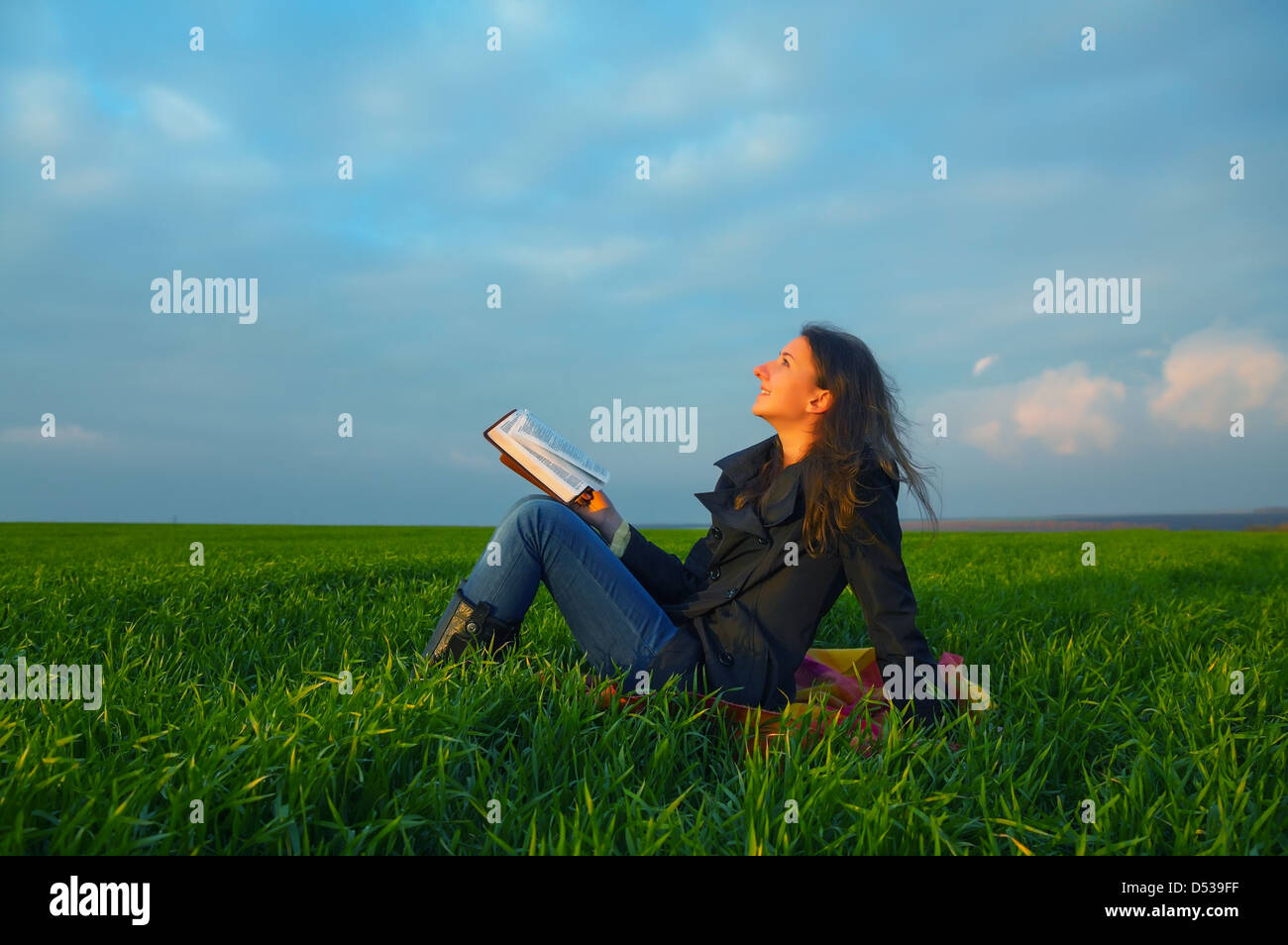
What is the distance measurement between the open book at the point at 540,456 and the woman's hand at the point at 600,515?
0.60ft


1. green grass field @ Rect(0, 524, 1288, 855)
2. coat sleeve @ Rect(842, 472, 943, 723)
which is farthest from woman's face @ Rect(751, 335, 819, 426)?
green grass field @ Rect(0, 524, 1288, 855)

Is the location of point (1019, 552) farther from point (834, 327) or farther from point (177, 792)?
point (177, 792)

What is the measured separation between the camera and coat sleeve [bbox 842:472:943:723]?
2855 mm

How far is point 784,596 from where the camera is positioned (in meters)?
3.14

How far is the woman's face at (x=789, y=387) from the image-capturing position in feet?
11.1

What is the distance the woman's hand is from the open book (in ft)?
0.60

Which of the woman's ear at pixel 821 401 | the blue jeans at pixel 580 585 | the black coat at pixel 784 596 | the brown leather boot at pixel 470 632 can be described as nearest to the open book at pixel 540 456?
the blue jeans at pixel 580 585

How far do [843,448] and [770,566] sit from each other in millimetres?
606

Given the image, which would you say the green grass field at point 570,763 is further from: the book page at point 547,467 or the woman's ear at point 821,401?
the woman's ear at point 821,401

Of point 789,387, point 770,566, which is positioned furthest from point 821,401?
point 770,566

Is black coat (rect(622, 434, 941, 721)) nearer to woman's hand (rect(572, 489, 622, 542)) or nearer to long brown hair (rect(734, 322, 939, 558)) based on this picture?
long brown hair (rect(734, 322, 939, 558))

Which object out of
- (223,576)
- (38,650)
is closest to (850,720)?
(38,650)

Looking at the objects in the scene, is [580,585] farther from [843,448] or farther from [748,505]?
A: [843,448]
